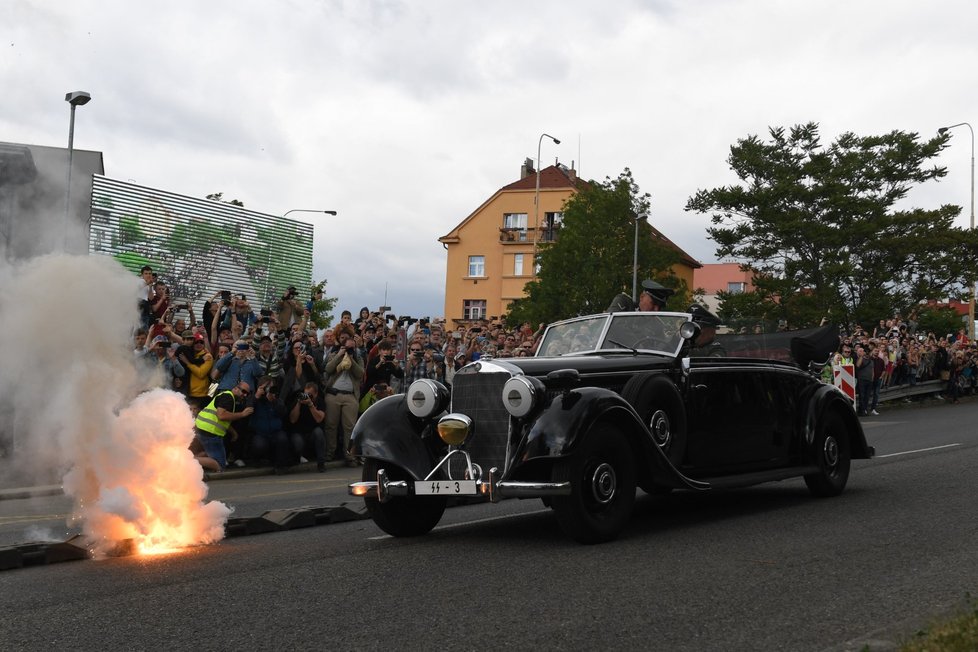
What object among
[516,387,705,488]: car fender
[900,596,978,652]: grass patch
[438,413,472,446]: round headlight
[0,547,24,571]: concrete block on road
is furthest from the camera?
[438,413,472,446]: round headlight

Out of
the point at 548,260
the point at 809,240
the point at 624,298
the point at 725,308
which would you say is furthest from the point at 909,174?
the point at 624,298

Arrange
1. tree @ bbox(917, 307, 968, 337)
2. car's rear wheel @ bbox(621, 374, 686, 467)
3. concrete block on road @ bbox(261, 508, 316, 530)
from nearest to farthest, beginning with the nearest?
car's rear wheel @ bbox(621, 374, 686, 467), concrete block on road @ bbox(261, 508, 316, 530), tree @ bbox(917, 307, 968, 337)

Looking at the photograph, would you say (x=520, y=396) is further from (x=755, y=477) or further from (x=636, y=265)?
(x=636, y=265)

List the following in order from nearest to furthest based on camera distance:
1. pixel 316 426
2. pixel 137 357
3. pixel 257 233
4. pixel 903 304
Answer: pixel 137 357, pixel 316 426, pixel 257 233, pixel 903 304

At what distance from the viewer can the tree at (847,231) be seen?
39.0 meters

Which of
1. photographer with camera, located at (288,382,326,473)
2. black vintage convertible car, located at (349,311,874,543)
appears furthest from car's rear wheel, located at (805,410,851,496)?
photographer with camera, located at (288,382,326,473)

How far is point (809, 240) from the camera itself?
130 feet

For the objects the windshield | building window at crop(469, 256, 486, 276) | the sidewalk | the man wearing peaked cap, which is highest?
building window at crop(469, 256, 486, 276)

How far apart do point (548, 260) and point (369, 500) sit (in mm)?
46887

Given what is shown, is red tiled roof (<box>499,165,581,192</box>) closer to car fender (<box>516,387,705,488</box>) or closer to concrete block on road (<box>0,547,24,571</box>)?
car fender (<box>516,387,705,488</box>)

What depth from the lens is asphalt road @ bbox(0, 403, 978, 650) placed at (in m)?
5.02

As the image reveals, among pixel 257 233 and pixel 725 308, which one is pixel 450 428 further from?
pixel 725 308

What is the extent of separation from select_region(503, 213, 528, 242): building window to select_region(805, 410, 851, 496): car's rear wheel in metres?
66.3

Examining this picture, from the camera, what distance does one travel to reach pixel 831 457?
1050 centimetres
